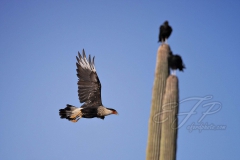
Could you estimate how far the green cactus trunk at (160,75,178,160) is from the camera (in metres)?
6.38

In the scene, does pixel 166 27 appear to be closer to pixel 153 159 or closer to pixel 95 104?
pixel 153 159

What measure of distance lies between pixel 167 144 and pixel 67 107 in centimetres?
1028

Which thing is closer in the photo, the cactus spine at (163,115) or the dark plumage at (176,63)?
the cactus spine at (163,115)

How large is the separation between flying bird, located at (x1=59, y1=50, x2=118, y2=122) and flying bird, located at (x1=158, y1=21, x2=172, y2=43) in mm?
9032

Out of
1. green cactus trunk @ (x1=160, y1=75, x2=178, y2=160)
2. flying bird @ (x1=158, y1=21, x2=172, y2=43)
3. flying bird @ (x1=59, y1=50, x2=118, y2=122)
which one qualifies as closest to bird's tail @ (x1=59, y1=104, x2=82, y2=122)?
flying bird @ (x1=59, y1=50, x2=118, y2=122)

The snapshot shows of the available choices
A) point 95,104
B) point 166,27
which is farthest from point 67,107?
point 166,27

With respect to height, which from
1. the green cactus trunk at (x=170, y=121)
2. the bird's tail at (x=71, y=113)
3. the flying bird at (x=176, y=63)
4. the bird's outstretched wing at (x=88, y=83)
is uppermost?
the bird's outstretched wing at (x=88, y=83)

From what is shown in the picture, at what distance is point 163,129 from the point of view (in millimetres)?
6535

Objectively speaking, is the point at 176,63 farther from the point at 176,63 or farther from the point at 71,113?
the point at 71,113

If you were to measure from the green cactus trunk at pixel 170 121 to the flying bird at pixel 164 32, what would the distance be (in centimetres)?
107

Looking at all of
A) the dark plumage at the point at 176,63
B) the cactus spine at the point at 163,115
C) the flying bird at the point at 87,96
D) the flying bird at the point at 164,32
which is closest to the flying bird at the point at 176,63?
the dark plumage at the point at 176,63

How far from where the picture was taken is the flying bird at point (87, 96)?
16141 mm

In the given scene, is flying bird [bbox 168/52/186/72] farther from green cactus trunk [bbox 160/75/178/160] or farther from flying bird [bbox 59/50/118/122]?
flying bird [bbox 59/50/118/122]

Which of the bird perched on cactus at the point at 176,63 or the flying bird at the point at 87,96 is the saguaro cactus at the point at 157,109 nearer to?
the bird perched on cactus at the point at 176,63
